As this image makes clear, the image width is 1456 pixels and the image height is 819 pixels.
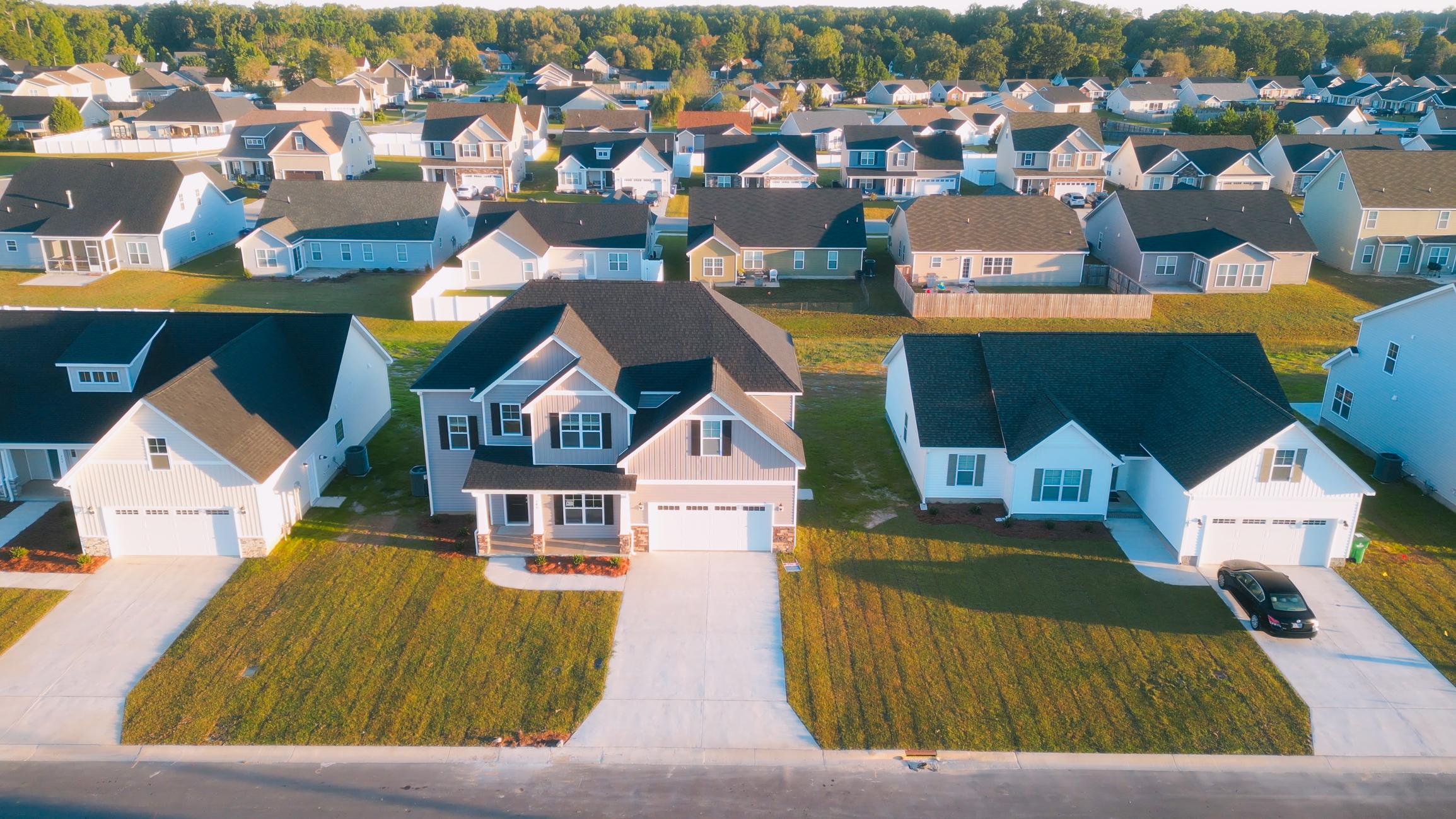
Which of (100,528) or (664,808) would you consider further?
(100,528)

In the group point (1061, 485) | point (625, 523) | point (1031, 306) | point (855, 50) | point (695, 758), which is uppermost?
point (855, 50)

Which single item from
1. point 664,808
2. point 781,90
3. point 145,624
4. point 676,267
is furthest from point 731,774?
point 781,90

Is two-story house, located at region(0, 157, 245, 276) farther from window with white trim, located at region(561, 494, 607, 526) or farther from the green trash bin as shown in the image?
the green trash bin

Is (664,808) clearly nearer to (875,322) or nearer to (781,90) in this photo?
(875,322)

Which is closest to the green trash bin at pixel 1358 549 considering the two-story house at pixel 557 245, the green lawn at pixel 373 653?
the green lawn at pixel 373 653

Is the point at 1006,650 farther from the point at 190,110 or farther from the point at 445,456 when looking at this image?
the point at 190,110

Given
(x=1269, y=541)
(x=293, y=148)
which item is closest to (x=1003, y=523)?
(x=1269, y=541)
